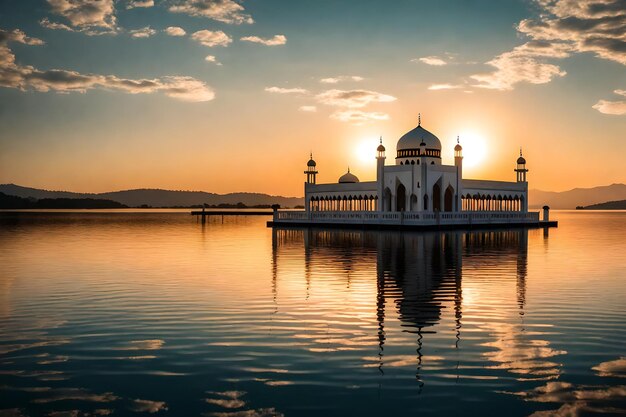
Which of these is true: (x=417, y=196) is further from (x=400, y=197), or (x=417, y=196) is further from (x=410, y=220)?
(x=400, y=197)

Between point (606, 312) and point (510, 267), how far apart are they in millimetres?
10150

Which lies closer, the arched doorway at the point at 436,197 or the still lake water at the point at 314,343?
the still lake water at the point at 314,343

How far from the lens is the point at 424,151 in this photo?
218 feet

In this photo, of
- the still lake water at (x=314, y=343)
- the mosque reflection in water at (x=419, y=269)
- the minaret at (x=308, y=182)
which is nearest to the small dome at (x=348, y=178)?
the minaret at (x=308, y=182)

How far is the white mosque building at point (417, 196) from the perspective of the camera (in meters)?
59.8

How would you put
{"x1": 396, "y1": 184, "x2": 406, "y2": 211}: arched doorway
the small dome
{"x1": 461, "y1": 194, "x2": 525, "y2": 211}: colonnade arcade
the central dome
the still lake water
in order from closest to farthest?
the still lake water → the central dome → {"x1": 461, "y1": 194, "x2": 525, "y2": 211}: colonnade arcade → {"x1": 396, "y1": 184, "x2": 406, "y2": 211}: arched doorway → the small dome

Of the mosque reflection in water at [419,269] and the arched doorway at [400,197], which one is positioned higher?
the arched doorway at [400,197]

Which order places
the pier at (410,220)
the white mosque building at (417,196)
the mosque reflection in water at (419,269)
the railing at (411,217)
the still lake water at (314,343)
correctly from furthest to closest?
the white mosque building at (417,196) → the railing at (411,217) → the pier at (410,220) → the mosque reflection in water at (419,269) → the still lake water at (314,343)

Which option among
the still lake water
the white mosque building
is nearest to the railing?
the white mosque building

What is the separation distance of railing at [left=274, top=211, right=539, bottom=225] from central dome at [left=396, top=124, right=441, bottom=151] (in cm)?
928

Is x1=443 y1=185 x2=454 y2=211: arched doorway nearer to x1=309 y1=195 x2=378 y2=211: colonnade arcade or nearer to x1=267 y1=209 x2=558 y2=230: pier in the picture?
x1=267 y1=209 x2=558 y2=230: pier

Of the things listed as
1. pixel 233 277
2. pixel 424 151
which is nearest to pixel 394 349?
pixel 233 277

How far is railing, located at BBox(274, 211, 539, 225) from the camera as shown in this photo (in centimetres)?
5631

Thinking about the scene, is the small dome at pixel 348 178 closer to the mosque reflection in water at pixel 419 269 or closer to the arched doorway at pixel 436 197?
the arched doorway at pixel 436 197
